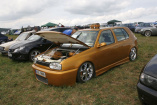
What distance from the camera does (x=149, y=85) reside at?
1.90 meters

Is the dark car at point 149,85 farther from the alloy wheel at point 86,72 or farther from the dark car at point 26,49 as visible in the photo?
the dark car at point 26,49

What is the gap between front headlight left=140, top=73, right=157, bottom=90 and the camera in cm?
184

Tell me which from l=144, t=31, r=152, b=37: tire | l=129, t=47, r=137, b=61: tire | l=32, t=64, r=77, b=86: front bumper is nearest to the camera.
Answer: l=32, t=64, r=77, b=86: front bumper

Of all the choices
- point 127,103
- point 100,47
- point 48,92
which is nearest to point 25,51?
point 48,92

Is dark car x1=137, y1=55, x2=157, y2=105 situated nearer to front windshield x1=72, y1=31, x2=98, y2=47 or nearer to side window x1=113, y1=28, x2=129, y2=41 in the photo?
front windshield x1=72, y1=31, x2=98, y2=47

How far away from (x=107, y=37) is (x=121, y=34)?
832 millimetres

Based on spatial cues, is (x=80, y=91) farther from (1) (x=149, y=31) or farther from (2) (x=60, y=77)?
(1) (x=149, y=31)

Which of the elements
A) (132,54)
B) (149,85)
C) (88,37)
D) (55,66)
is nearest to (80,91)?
(55,66)

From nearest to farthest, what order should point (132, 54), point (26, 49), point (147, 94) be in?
point (147, 94) → point (132, 54) → point (26, 49)

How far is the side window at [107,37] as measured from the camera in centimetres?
390

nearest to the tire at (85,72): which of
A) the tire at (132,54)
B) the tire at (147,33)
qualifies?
the tire at (132,54)

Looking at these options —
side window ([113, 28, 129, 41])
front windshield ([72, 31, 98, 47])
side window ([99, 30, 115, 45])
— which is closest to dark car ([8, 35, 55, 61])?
front windshield ([72, 31, 98, 47])

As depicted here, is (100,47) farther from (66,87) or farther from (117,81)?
(66,87)

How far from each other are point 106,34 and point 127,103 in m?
2.26
